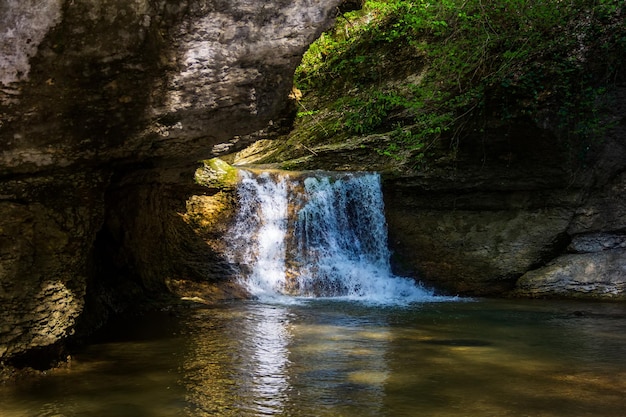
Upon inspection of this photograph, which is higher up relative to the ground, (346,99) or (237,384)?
(346,99)

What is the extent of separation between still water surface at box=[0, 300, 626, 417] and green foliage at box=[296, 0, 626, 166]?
4.02 metres

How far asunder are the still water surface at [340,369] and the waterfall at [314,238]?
2.73m

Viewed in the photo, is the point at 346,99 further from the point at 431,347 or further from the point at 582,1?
the point at 431,347

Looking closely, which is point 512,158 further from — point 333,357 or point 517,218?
point 333,357

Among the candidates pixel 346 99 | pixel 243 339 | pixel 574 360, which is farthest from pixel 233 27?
pixel 346 99

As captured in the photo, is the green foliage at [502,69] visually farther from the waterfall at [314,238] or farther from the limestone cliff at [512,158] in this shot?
the waterfall at [314,238]

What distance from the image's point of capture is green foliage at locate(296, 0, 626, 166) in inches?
381

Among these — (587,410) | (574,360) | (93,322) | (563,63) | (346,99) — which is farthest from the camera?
(346,99)

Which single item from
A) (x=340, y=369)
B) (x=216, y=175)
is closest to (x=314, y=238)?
(x=216, y=175)

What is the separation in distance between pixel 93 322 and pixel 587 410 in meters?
5.19

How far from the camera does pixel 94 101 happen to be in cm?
415

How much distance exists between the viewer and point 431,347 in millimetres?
5637

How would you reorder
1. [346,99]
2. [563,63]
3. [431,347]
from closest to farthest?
1. [431,347]
2. [563,63]
3. [346,99]

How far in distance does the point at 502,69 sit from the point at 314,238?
4515mm
